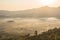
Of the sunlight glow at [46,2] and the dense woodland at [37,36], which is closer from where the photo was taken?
the dense woodland at [37,36]

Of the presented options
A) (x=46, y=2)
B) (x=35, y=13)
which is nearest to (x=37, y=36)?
(x=35, y=13)

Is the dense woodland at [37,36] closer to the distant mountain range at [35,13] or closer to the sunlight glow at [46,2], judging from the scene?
the distant mountain range at [35,13]

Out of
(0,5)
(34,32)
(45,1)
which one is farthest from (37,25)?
(0,5)

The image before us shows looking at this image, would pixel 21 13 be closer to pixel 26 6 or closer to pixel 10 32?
pixel 26 6

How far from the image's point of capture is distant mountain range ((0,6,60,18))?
308cm

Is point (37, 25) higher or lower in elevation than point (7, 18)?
lower

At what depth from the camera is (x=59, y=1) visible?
124 inches

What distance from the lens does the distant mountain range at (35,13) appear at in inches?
121

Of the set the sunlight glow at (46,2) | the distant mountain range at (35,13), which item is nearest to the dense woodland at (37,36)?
the distant mountain range at (35,13)

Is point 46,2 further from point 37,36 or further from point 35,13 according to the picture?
point 37,36

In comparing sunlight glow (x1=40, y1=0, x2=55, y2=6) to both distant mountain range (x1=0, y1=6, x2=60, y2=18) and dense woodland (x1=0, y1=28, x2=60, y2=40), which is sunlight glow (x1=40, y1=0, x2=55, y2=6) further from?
dense woodland (x1=0, y1=28, x2=60, y2=40)

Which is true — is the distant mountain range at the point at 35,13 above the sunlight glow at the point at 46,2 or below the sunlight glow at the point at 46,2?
below

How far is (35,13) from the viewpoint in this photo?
314 centimetres

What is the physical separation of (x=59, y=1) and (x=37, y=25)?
30.6 inches
